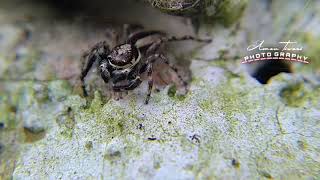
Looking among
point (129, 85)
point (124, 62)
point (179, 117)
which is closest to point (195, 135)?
point (179, 117)

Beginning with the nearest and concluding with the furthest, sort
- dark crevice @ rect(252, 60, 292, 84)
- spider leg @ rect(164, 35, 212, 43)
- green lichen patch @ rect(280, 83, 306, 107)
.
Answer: green lichen patch @ rect(280, 83, 306, 107) < dark crevice @ rect(252, 60, 292, 84) < spider leg @ rect(164, 35, 212, 43)

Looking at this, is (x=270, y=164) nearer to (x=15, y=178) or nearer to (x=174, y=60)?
(x=174, y=60)

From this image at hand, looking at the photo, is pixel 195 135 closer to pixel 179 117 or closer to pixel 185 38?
pixel 179 117

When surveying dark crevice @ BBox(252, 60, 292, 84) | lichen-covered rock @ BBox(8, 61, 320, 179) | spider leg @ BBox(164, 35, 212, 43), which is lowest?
lichen-covered rock @ BBox(8, 61, 320, 179)

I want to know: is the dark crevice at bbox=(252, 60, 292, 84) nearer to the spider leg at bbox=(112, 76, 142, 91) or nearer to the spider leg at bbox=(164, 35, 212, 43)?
the spider leg at bbox=(164, 35, 212, 43)

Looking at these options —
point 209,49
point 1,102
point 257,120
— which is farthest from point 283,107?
point 1,102

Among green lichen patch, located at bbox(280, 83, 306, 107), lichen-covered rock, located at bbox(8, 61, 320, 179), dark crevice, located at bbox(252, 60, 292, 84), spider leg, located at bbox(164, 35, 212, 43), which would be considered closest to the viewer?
lichen-covered rock, located at bbox(8, 61, 320, 179)
